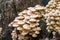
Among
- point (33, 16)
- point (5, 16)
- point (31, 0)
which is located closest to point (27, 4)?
point (31, 0)

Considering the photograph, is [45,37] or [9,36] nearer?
[45,37]

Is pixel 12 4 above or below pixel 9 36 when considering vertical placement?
above

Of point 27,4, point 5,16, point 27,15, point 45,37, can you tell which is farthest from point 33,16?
point 5,16

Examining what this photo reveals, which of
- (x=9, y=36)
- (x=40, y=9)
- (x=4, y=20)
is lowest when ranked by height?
(x=9, y=36)

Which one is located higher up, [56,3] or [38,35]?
[56,3]

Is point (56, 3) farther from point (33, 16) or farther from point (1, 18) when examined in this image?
point (1, 18)

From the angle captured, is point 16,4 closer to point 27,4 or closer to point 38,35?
point 27,4

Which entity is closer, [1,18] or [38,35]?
[38,35]
